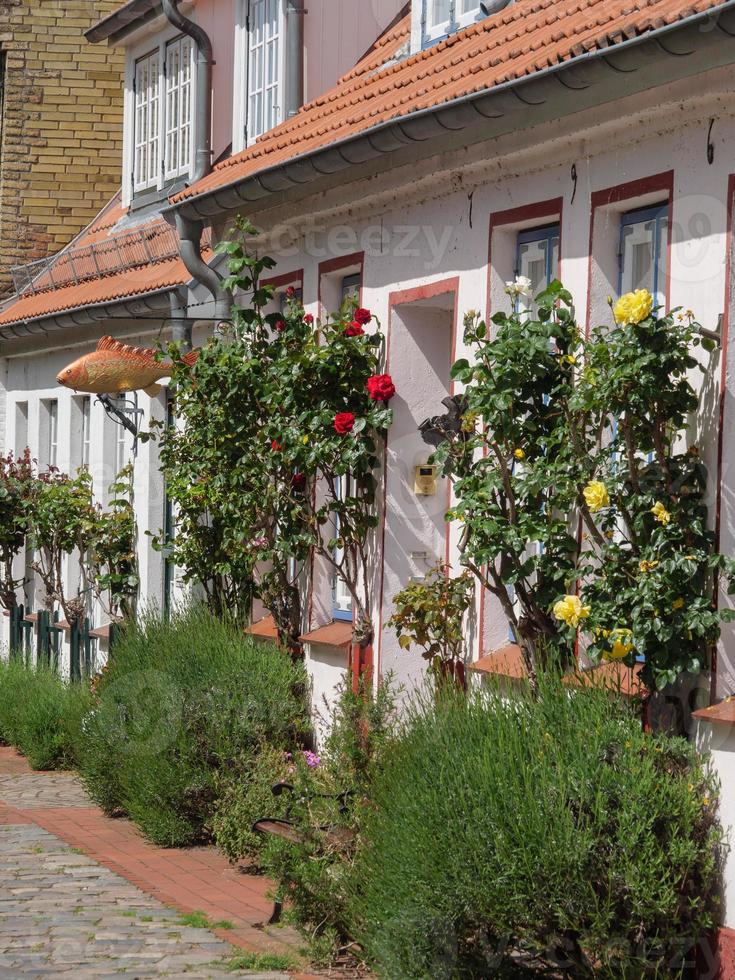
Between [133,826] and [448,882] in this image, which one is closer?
[448,882]

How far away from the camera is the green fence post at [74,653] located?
15263mm

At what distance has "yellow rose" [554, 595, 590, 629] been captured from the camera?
6375 mm

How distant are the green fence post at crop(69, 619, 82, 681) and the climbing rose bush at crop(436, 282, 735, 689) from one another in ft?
27.3

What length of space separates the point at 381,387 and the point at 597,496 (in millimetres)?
2965

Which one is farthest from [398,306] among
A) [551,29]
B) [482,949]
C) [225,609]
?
[482,949]

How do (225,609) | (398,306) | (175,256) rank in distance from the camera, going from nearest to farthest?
1. (398,306)
2. (225,609)
3. (175,256)

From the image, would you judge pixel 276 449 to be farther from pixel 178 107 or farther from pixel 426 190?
pixel 178 107

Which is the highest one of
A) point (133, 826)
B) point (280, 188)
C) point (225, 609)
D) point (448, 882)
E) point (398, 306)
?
point (280, 188)

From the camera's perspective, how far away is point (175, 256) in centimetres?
1427

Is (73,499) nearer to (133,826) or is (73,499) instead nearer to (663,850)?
(133,826)

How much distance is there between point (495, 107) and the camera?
733cm

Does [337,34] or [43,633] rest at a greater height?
[337,34]

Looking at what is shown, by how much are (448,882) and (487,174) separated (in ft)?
12.8

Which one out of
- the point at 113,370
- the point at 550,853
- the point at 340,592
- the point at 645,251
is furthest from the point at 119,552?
the point at 550,853
